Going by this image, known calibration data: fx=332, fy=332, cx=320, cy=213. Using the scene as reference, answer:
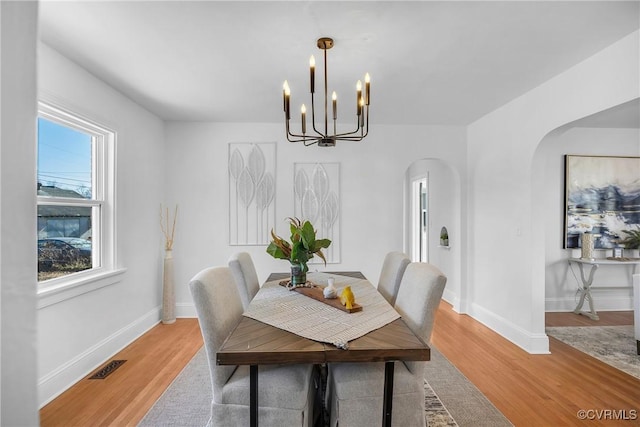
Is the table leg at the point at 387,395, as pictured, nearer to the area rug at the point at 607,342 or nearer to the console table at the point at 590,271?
the area rug at the point at 607,342

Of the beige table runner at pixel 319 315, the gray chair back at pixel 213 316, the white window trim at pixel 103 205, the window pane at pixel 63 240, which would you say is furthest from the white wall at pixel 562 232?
the window pane at pixel 63 240

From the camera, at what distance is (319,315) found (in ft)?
6.03

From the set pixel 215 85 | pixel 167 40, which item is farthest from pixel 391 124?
pixel 167 40

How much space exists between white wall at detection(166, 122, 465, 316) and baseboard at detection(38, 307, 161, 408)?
2.45 feet

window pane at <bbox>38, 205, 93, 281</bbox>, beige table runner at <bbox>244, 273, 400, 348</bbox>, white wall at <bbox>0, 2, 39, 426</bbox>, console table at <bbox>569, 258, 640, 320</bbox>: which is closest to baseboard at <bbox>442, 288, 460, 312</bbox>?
console table at <bbox>569, 258, 640, 320</bbox>

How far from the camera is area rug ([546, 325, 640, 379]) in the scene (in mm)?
2891

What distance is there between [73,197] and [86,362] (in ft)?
4.41

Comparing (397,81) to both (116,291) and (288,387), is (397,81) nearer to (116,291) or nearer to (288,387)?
(288,387)

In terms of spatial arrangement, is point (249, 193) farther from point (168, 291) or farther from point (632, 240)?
point (632, 240)

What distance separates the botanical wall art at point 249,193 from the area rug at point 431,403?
1758 mm

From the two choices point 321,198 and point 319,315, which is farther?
point 321,198

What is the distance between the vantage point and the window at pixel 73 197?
2.41 meters

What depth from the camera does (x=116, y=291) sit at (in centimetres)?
316

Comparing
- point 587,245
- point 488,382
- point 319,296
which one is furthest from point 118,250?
point 587,245
